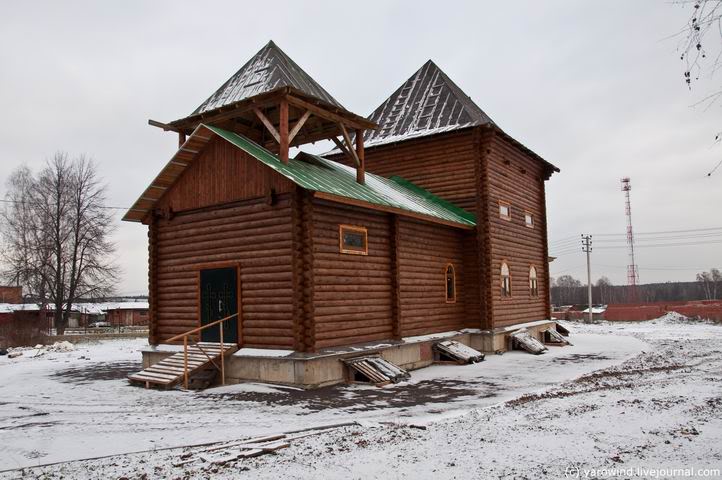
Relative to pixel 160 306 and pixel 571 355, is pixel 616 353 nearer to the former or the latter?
pixel 571 355

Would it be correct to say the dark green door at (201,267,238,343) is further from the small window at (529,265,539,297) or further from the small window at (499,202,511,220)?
the small window at (529,265,539,297)

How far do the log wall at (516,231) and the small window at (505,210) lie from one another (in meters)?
0.20

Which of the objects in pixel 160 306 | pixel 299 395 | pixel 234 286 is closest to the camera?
pixel 299 395

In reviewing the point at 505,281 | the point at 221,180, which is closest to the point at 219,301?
the point at 221,180

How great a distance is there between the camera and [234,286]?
1381 cm

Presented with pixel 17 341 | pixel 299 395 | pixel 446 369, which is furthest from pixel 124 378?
pixel 17 341

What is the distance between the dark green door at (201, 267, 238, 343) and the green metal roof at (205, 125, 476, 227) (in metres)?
2.95

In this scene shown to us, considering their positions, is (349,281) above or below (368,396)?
above

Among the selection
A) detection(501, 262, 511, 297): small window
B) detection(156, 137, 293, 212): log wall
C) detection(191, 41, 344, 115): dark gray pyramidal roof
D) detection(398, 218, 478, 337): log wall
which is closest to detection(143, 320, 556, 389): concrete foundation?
detection(398, 218, 478, 337): log wall

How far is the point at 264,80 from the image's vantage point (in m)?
15.3

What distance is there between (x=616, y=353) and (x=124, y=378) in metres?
15.7

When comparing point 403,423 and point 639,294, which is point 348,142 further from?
point 639,294

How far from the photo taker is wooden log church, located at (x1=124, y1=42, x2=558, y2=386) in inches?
508

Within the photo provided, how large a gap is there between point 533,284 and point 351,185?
Result: 12.4 m
